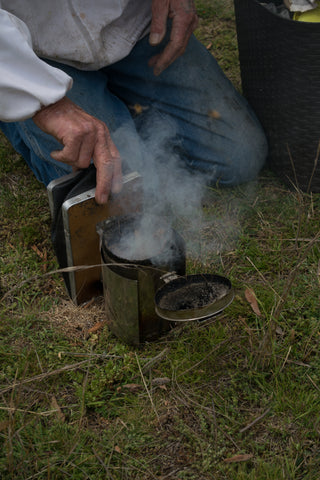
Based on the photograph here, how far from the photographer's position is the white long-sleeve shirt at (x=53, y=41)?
1.71 metres

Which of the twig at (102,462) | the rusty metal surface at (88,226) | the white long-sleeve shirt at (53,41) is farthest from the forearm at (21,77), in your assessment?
the twig at (102,462)

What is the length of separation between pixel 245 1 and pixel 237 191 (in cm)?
94

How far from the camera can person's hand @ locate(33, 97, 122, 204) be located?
1786mm

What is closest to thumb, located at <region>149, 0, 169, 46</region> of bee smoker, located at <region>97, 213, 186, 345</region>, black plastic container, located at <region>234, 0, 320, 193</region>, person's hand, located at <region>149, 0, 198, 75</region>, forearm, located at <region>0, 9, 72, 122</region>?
person's hand, located at <region>149, 0, 198, 75</region>

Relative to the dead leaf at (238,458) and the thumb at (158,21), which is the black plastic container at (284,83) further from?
the dead leaf at (238,458)

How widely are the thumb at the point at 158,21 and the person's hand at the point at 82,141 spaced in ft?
2.16

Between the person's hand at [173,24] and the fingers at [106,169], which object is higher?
the person's hand at [173,24]

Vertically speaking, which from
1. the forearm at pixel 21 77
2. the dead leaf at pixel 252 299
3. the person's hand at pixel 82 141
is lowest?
the dead leaf at pixel 252 299

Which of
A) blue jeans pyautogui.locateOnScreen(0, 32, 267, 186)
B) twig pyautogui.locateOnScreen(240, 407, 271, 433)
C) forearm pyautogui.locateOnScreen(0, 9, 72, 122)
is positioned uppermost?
forearm pyautogui.locateOnScreen(0, 9, 72, 122)

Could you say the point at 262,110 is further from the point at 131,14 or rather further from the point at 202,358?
the point at 202,358

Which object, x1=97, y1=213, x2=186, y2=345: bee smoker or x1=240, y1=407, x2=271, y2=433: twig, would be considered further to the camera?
x1=97, y1=213, x2=186, y2=345: bee smoker

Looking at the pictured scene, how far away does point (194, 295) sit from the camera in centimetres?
179

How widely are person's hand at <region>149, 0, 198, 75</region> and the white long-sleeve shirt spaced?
0.10m

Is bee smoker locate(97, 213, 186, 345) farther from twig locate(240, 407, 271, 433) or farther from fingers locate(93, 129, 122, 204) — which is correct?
twig locate(240, 407, 271, 433)
